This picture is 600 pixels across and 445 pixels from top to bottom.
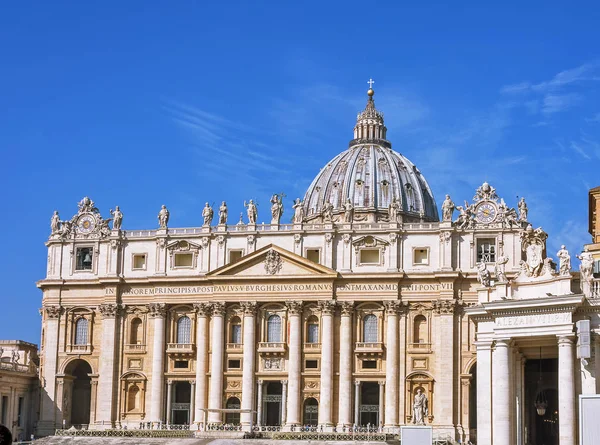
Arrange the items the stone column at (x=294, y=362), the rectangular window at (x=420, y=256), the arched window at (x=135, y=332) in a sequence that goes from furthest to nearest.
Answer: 1. the arched window at (x=135, y=332)
2. the rectangular window at (x=420, y=256)
3. the stone column at (x=294, y=362)

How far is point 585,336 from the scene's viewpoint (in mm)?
45594

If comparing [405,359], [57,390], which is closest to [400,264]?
[405,359]

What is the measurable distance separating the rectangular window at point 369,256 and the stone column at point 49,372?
92.0 ft

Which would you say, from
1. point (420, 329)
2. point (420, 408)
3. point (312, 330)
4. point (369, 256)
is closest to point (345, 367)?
point (312, 330)

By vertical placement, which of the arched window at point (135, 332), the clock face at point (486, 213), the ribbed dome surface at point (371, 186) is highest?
the ribbed dome surface at point (371, 186)

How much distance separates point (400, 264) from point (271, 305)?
38.5 ft

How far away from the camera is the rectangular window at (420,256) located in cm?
9756

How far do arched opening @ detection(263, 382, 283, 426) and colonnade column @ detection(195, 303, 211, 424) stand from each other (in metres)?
5.44

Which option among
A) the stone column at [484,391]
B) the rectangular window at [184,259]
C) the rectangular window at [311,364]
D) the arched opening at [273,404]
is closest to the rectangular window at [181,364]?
the arched opening at [273,404]

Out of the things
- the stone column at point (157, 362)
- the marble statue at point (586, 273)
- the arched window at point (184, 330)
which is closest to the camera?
the marble statue at point (586, 273)

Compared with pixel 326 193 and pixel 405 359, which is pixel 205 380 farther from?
pixel 326 193

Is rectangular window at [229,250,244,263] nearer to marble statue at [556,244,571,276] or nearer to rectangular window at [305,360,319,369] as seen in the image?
rectangular window at [305,360,319,369]

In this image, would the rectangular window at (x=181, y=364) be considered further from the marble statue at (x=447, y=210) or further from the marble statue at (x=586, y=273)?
the marble statue at (x=586, y=273)

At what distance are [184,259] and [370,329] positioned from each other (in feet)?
59.9
